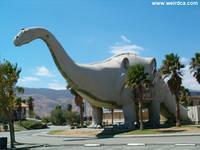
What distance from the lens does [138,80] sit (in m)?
42.2

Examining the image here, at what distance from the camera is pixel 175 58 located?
46.2m

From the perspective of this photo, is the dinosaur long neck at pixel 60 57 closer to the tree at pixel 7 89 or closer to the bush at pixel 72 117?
the tree at pixel 7 89

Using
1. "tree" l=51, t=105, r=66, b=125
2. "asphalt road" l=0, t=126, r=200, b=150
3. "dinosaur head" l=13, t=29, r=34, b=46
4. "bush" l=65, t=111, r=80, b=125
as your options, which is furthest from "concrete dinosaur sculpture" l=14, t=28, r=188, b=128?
"tree" l=51, t=105, r=66, b=125

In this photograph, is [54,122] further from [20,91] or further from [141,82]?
[20,91]

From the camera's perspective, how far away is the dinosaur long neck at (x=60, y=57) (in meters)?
34.8

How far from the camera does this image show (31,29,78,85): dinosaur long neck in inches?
1372

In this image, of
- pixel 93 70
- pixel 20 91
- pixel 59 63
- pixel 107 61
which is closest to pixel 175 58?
pixel 107 61

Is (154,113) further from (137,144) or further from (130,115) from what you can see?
(137,144)

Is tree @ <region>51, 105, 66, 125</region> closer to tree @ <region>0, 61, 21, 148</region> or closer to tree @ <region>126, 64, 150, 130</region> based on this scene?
tree @ <region>126, 64, 150, 130</region>

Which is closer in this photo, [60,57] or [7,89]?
[7,89]

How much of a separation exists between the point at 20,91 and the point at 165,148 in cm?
1534

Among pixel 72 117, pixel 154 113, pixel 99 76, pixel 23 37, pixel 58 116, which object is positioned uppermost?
pixel 23 37

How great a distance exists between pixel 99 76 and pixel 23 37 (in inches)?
421

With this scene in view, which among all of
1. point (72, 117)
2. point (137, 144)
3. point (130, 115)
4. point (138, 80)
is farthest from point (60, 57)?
point (72, 117)
